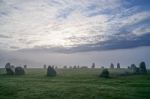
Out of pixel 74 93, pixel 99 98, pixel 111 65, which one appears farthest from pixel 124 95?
pixel 111 65

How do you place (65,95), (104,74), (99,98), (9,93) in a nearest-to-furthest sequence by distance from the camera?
(99,98), (65,95), (9,93), (104,74)

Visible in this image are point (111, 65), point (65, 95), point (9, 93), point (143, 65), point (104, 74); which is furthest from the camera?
point (111, 65)

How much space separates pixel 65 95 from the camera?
3659 cm

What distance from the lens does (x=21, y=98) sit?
3516 cm

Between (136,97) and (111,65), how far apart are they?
544 ft

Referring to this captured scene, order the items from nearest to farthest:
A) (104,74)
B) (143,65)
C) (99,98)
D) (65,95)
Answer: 1. (99,98)
2. (65,95)
3. (104,74)
4. (143,65)

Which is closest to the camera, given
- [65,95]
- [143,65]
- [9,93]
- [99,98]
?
[99,98]

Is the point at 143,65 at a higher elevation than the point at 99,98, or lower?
higher

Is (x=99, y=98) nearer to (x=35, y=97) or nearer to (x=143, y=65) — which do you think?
(x=35, y=97)

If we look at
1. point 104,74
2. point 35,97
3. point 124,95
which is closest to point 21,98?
point 35,97

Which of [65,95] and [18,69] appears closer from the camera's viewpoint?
[65,95]

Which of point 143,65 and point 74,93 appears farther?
point 143,65

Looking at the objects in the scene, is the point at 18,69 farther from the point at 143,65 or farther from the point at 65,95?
the point at 65,95

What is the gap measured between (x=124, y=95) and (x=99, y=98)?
4797 millimetres
